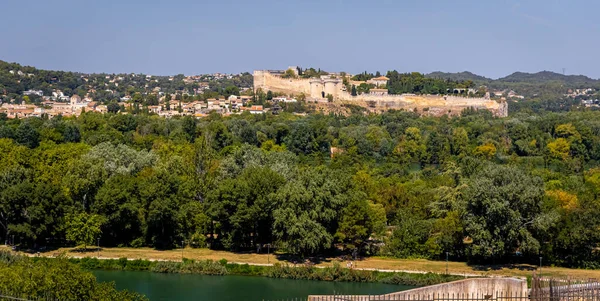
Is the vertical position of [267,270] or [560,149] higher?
[560,149]

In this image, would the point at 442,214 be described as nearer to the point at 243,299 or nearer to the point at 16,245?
the point at 243,299

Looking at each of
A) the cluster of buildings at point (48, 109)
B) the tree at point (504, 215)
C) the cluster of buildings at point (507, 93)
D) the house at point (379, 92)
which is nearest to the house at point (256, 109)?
the cluster of buildings at point (48, 109)

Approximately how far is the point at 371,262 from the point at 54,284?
14.2 metres

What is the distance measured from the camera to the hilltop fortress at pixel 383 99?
10088 centimetres

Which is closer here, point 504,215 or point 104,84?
point 504,215

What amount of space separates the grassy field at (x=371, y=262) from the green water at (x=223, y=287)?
1736 mm

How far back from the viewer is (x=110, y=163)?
118 ft

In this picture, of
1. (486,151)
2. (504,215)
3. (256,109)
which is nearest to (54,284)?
(504,215)

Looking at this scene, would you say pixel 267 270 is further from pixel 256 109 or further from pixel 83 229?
pixel 256 109

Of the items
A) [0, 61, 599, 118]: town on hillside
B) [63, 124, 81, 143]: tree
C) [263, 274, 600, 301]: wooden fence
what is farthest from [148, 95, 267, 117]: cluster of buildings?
[263, 274, 600, 301]: wooden fence

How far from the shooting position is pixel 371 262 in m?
28.7

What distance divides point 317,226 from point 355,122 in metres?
51.6

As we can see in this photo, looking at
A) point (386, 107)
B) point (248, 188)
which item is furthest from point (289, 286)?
point (386, 107)

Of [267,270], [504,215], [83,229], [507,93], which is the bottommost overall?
[267,270]
